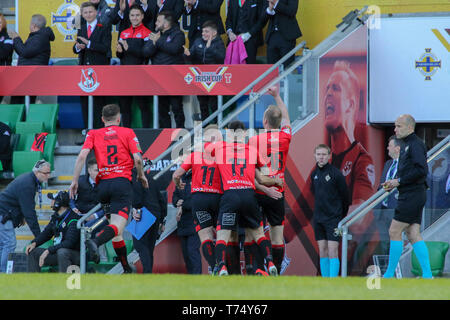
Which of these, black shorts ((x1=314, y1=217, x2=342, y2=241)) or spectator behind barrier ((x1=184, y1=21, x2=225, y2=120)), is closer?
black shorts ((x1=314, y1=217, x2=342, y2=241))

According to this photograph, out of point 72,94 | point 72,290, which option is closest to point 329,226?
point 72,290

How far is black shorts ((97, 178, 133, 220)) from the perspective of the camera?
9.49 m

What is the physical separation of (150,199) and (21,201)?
2.12 meters

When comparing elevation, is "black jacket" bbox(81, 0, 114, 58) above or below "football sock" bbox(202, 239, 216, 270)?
above

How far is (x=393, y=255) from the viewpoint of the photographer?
31.7 feet

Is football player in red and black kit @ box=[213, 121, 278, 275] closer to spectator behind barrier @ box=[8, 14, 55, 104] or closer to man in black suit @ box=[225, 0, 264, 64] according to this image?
man in black suit @ box=[225, 0, 264, 64]

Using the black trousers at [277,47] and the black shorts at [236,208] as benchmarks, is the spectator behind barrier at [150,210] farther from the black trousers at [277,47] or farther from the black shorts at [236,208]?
the black trousers at [277,47]

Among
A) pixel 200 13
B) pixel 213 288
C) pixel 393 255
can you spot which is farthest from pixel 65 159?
pixel 213 288

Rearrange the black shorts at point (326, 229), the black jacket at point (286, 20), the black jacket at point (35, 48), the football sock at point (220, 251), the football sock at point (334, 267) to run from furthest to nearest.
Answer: the black jacket at point (35, 48), the black jacket at point (286, 20), the black shorts at point (326, 229), the football sock at point (334, 267), the football sock at point (220, 251)

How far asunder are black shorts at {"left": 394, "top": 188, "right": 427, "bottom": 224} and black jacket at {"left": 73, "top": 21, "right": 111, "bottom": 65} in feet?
23.1

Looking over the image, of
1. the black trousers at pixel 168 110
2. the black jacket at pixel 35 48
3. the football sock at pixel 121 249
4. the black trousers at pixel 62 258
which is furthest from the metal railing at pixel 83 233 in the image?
the black jacket at pixel 35 48

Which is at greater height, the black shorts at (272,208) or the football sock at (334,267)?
the black shorts at (272,208)

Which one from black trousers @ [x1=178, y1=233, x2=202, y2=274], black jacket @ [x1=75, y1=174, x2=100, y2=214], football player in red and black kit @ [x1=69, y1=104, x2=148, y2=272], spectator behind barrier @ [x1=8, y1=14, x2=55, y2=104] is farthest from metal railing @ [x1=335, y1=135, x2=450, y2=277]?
spectator behind barrier @ [x1=8, y1=14, x2=55, y2=104]

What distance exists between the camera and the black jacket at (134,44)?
14.6 m
